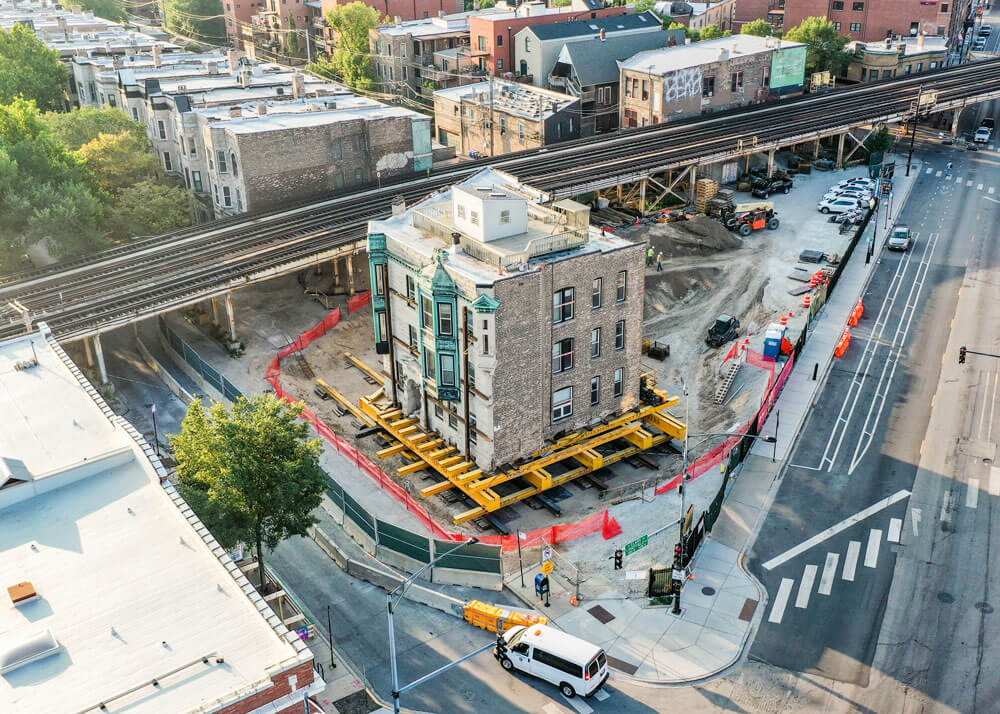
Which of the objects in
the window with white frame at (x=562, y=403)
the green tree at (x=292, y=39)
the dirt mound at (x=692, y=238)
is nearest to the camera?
the window with white frame at (x=562, y=403)

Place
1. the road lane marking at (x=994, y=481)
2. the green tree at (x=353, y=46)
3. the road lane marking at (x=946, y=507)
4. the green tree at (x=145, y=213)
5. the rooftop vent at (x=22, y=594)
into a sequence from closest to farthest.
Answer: the rooftop vent at (x=22, y=594), the road lane marking at (x=946, y=507), the road lane marking at (x=994, y=481), the green tree at (x=145, y=213), the green tree at (x=353, y=46)

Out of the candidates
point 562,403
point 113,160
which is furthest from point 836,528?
point 113,160

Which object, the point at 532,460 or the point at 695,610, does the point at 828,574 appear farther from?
the point at 532,460

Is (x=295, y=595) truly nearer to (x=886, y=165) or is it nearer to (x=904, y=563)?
(x=904, y=563)

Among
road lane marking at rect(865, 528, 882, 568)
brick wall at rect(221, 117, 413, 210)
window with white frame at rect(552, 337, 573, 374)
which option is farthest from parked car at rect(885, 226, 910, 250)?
window with white frame at rect(552, 337, 573, 374)

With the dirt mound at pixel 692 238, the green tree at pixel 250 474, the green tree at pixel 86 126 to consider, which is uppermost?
the green tree at pixel 86 126

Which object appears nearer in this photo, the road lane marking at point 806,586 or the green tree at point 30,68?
the road lane marking at point 806,586

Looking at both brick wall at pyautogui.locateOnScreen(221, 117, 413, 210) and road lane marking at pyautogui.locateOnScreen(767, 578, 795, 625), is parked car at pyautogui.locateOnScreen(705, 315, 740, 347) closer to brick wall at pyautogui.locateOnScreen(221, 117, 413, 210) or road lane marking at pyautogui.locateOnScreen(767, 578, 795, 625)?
road lane marking at pyautogui.locateOnScreen(767, 578, 795, 625)

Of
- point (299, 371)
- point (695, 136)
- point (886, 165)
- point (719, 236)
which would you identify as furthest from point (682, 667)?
point (886, 165)

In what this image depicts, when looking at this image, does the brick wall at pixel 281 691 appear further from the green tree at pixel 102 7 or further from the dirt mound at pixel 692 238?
the green tree at pixel 102 7

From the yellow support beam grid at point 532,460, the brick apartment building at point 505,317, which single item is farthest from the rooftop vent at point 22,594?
the brick apartment building at point 505,317
